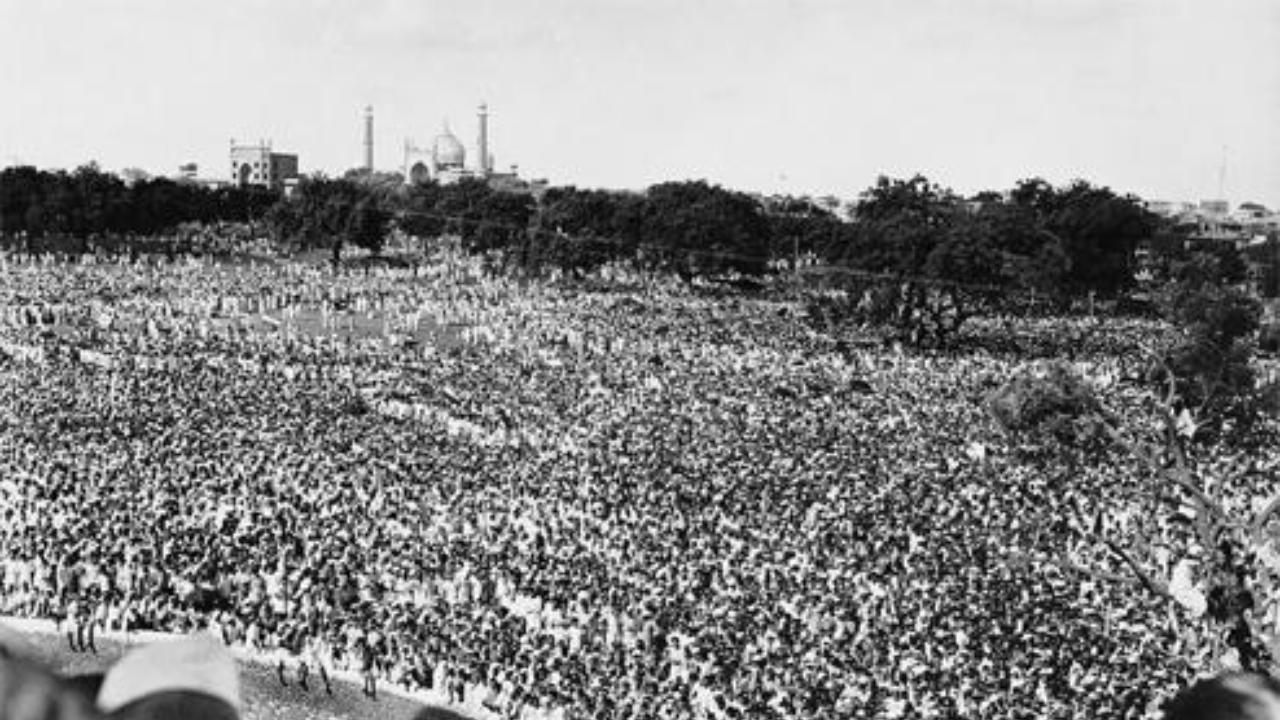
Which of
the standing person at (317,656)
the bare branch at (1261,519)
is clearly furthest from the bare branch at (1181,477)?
the standing person at (317,656)

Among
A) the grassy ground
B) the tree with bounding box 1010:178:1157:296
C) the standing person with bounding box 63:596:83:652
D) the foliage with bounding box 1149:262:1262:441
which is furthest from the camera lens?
the tree with bounding box 1010:178:1157:296

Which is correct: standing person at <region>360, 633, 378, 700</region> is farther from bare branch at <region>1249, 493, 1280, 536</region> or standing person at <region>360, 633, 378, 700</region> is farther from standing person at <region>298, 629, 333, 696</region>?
bare branch at <region>1249, 493, 1280, 536</region>

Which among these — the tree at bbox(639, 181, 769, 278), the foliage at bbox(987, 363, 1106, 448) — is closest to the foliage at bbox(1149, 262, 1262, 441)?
the foliage at bbox(987, 363, 1106, 448)

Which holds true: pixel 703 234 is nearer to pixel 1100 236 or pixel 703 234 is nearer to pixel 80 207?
pixel 1100 236

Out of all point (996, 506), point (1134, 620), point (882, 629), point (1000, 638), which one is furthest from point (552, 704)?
point (996, 506)

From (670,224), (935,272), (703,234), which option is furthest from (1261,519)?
(670,224)

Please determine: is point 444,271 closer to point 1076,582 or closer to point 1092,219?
point 1092,219
